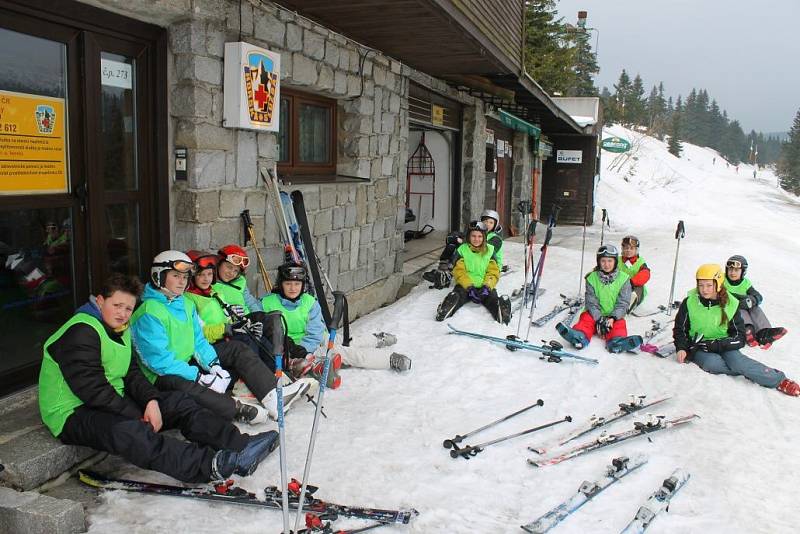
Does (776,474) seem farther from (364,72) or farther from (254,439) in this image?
(364,72)

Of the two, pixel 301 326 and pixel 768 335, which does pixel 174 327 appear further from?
pixel 768 335

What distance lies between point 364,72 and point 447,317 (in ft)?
10.1

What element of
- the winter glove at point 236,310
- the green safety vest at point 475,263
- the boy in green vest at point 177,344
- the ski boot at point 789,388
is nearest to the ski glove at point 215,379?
the boy in green vest at point 177,344

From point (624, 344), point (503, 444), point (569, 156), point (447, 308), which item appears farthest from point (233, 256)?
point (569, 156)

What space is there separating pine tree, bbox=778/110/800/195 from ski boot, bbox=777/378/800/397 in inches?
2648

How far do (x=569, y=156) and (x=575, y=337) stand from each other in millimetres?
17007

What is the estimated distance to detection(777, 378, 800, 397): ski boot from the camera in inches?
221

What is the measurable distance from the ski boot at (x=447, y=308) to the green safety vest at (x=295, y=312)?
7.38 ft

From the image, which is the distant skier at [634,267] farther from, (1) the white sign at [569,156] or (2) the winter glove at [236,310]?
(1) the white sign at [569,156]

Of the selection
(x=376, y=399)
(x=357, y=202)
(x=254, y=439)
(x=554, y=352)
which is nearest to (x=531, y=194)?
(x=357, y=202)

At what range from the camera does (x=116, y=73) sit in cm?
456

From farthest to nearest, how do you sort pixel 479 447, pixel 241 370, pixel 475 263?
pixel 475 263 → pixel 241 370 → pixel 479 447

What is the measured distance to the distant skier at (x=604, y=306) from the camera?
21.9ft

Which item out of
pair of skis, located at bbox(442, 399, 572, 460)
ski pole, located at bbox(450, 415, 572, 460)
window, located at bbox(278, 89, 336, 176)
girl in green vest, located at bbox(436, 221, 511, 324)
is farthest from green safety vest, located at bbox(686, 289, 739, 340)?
window, located at bbox(278, 89, 336, 176)
